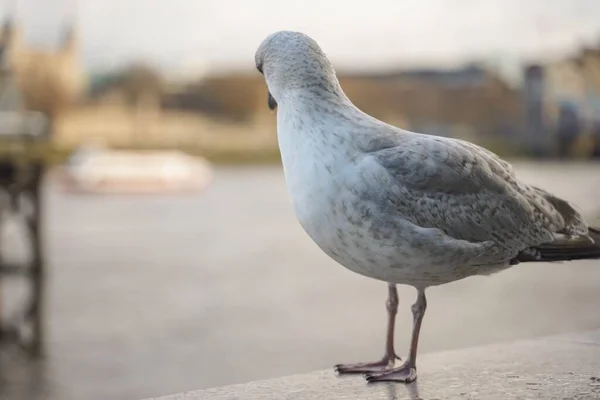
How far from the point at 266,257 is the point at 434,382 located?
11976 mm

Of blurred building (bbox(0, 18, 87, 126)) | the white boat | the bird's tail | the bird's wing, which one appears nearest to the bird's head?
the bird's wing

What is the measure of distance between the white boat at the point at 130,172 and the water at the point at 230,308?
3.60m

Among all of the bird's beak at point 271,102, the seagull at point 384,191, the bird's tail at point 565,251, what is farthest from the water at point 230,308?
the bird's beak at point 271,102

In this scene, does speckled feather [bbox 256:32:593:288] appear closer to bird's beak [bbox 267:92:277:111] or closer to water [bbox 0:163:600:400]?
bird's beak [bbox 267:92:277:111]

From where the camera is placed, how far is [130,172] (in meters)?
20.5

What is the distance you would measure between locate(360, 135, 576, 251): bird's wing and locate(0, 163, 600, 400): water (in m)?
2.33

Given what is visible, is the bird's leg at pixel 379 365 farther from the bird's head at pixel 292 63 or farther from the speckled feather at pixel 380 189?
the bird's head at pixel 292 63

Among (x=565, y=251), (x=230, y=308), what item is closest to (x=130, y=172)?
(x=230, y=308)

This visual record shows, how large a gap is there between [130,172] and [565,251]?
64.9ft

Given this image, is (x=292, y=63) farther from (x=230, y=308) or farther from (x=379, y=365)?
(x=230, y=308)

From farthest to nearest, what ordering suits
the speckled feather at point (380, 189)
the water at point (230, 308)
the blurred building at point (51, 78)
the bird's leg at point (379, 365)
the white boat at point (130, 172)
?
the white boat at point (130, 172) → the blurred building at point (51, 78) → the water at point (230, 308) → the bird's leg at point (379, 365) → the speckled feather at point (380, 189)

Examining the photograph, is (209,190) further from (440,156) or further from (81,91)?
(440,156)

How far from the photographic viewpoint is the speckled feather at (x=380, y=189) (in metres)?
1.15

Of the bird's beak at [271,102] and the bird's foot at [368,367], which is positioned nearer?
the bird's beak at [271,102]
